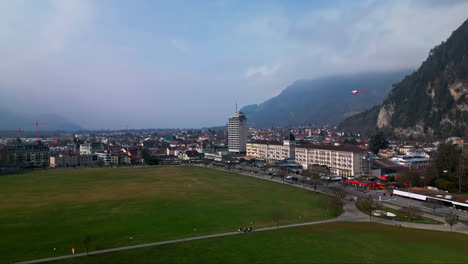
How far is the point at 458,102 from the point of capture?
117000 millimetres

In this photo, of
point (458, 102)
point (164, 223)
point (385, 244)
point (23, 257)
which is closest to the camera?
point (23, 257)

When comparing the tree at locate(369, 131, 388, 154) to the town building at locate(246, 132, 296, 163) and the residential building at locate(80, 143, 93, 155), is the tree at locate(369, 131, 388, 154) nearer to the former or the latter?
the town building at locate(246, 132, 296, 163)

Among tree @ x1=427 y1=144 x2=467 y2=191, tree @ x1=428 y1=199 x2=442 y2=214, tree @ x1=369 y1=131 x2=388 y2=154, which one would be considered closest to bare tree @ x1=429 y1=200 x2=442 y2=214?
tree @ x1=428 y1=199 x2=442 y2=214

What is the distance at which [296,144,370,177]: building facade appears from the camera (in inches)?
2486

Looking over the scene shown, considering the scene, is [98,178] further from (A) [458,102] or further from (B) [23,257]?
(A) [458,102]

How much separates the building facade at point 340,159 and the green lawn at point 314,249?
34409mm

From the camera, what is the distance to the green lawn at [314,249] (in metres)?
22.5

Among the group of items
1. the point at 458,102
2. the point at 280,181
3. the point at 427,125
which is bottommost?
the point at 280,181

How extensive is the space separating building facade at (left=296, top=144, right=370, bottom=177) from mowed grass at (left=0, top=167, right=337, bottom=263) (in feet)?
55.2

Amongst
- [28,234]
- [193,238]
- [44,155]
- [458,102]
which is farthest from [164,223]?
[458,102]

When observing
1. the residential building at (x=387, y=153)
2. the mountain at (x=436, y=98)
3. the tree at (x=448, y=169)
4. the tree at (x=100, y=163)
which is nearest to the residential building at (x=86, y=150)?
the tree at (x=100, y=163)

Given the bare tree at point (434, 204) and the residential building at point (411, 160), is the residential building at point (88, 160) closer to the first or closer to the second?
the residential building at point (411, 160)

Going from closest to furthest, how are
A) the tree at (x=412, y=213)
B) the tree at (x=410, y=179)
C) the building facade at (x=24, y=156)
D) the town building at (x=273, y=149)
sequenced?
1. the tree at (x=412, y=213)
2. the tree at (x=410, y=179)
3. the town building at (x=273, y=149)
4. the building facade at (x=24, y=156)

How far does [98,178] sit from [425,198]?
A: 190 ft
